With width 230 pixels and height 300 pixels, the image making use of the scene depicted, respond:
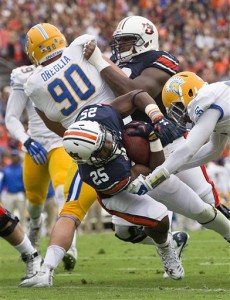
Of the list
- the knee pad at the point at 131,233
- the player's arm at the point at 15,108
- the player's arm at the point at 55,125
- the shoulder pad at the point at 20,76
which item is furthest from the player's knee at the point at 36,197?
the knee pad at the point at 131,233

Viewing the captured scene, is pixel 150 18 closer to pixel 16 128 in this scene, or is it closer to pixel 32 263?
pixel 16 128

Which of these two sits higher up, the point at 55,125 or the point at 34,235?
the point at 55,125

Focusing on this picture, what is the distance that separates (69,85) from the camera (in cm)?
654

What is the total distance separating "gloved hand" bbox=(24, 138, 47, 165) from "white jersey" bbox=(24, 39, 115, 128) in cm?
102

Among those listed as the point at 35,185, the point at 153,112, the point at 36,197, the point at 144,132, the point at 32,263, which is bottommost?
the point at 36,197

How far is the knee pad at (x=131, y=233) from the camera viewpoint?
22.2 feet

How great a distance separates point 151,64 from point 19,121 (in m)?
1.89

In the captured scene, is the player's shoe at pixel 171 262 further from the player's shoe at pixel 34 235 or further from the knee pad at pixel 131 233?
the player's shoe at pixel 34 235

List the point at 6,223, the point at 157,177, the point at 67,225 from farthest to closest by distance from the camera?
the point at 6,223
the point at 67,225
the point at 157,177

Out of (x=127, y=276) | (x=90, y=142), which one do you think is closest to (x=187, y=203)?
(x=90, y=142)

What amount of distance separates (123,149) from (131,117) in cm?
88

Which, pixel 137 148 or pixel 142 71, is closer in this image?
pixel 137 148

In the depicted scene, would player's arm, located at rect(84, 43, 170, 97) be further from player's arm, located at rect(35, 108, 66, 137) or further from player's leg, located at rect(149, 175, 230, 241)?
player's leg, located at rect(149, 175, 230, 241)

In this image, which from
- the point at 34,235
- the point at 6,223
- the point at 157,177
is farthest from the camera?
the point at 34,235
